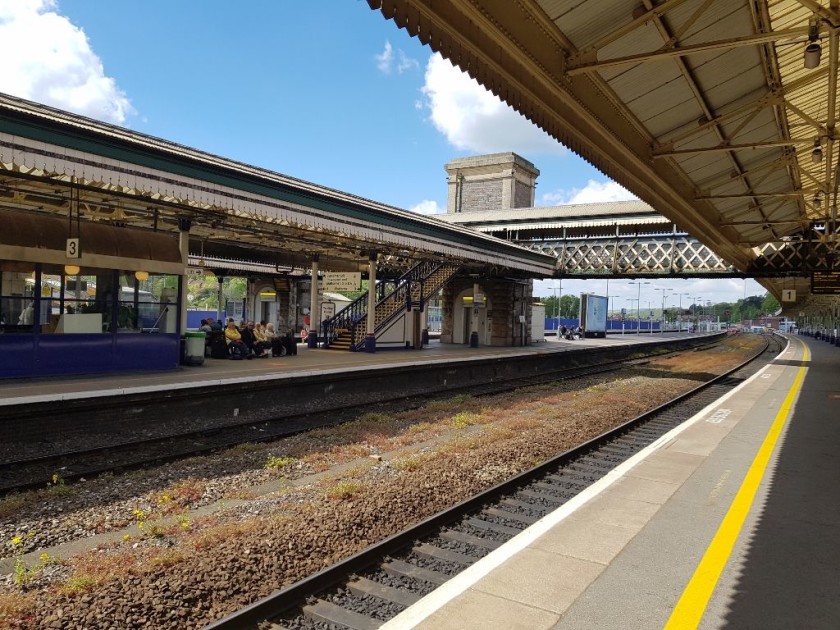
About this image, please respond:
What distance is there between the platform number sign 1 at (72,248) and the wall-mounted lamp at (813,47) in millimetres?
12055

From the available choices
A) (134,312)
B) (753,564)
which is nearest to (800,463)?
(753,564)

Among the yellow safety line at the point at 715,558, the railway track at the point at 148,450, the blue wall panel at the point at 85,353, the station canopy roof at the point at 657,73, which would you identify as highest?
the station canopy roof at the point at 657,73

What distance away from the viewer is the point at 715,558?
4602mm

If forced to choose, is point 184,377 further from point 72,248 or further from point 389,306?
point 389,306

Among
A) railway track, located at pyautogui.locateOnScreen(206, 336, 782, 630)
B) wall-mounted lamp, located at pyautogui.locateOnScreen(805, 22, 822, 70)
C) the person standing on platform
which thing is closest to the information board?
wall-mounted lamp, located at pyautogui.locateOnScreen(805, 22, 822, 70)

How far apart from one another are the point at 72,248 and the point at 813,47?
480 inches

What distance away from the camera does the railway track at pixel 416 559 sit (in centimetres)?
389

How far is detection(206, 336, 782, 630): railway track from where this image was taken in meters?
3.89

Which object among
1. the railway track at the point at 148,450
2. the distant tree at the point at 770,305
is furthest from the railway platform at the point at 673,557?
the distant tree at the point at 770,305

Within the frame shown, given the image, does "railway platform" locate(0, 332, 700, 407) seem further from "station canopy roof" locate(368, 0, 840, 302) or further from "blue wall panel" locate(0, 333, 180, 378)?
"station canopy roof" locate(368, 0, 840, 302)

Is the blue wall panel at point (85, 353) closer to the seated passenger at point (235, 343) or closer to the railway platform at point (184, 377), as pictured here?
the railway platform at point (184, 377)

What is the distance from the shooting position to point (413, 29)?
17.6ft

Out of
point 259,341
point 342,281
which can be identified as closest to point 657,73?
point 259,341

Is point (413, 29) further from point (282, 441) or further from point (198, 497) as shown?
point (282, 441)
